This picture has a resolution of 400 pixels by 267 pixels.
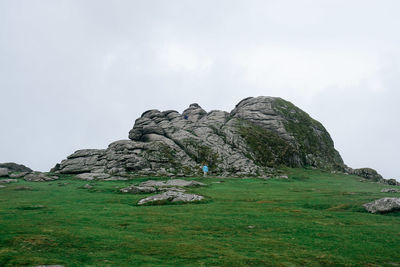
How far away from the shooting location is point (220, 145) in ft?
383

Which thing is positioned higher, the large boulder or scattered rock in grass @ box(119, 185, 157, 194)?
the large boulder

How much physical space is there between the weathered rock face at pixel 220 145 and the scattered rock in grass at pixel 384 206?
2398 inches

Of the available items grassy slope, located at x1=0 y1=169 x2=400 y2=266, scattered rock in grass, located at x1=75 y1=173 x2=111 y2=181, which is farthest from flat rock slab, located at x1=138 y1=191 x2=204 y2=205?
scattered rock in grass, located at x1=75 y1=173 x2=111 y2=181

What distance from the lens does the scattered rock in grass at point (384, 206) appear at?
36406 millimetres

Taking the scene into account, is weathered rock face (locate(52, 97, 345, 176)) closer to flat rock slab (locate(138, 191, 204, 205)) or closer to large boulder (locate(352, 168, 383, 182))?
large boulder (locate(352, 168, 383, 182))

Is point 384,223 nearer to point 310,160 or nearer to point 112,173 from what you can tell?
point 112,173

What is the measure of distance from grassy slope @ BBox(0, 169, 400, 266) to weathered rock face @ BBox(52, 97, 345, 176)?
5848 centimetres

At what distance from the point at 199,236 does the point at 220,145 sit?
92163 millimetres

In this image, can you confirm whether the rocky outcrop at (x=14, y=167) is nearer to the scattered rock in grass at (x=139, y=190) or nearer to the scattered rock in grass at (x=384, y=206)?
the scattered rock in grass at (x=139, y=190)

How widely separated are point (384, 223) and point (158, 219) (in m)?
27.4

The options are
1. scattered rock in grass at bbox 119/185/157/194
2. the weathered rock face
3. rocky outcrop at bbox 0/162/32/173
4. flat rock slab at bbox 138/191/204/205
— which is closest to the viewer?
flat rock slab at bbox 138/191/204/205

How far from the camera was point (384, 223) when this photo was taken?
31141 mm

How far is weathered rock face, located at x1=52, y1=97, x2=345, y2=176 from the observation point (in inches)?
3850

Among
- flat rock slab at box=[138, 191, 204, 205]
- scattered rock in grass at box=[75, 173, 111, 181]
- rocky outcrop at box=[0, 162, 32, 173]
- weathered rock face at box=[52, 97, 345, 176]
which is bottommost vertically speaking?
flat rock slab at box=[138, 191, 204, 205]
